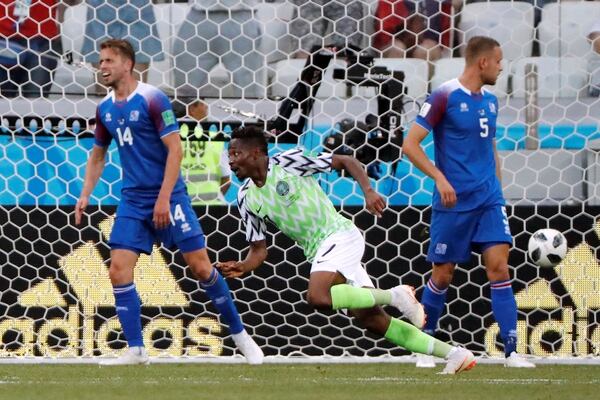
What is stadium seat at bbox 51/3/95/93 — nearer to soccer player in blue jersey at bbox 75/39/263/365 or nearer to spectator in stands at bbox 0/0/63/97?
spectator in stands at bbox 0/0/63/97

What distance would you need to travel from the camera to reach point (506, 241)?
6.90 meters

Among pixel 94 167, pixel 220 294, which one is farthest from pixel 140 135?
pixel 220 294

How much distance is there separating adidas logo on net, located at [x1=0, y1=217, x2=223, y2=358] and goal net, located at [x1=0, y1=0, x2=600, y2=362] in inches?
0.4

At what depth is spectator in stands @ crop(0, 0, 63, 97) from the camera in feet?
27.1

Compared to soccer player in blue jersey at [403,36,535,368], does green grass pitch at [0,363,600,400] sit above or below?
below

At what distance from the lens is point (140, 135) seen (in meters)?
6.79

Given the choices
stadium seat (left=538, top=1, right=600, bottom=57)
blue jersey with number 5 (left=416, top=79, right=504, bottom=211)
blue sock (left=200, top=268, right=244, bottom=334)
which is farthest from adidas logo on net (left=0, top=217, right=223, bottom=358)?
stadium seat (left=538, top=1, right=600, bottom=57)

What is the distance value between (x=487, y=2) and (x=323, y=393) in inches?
144

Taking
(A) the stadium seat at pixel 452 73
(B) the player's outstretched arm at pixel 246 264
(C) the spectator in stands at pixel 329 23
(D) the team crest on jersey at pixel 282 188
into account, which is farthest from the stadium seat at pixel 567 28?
(B) the player's outstretched arm at pixel 246 264

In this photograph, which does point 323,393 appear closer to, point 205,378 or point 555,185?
point 205,378

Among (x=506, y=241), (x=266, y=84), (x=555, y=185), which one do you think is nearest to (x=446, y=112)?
(x=506, y=241)

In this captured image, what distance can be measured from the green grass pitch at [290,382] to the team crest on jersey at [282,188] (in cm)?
90

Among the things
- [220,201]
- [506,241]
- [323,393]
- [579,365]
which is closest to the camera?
[323,393]

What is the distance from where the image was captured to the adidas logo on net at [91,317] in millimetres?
7789
